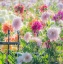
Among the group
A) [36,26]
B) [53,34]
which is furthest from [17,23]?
[53,34]

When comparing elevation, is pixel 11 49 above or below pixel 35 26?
below

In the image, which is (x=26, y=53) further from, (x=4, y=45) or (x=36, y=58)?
(x=4, y=45)

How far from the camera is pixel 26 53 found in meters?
2.07

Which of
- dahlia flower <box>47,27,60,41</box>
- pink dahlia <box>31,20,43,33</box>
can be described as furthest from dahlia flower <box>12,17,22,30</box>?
dahlia flower <box>47,27,60,41</box>

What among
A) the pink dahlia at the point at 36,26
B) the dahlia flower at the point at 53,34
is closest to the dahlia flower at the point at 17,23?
the pink dahlia at the point at 36,26

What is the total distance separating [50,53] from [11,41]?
22.5 inches

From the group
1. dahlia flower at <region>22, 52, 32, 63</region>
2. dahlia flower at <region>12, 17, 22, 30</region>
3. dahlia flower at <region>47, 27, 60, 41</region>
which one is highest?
dahlia flower at <region>12, 17, 22, 30</region>

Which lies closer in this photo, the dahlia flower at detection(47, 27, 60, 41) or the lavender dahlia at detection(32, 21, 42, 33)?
the dahlia flower at detection(47, 27, 60, 41)

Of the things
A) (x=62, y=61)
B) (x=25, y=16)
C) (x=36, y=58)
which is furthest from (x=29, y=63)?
(x=25, y=16)

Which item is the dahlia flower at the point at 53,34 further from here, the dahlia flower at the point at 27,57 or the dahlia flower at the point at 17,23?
Answer: the dahlia flower at the point at 17,23

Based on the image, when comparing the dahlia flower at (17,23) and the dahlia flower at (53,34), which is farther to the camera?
the dahlia flower at (17,23)

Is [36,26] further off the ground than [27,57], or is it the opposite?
[36,26]

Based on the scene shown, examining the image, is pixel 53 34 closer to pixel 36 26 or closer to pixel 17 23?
pixel 36 26

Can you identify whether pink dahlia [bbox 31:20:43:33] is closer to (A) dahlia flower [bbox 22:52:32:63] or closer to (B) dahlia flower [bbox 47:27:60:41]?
(B) dahlia flower [bbox 47:27:60:41]
